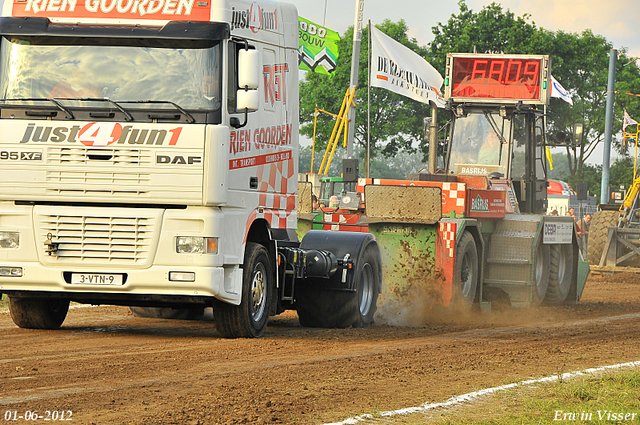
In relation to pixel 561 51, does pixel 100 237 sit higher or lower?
lower

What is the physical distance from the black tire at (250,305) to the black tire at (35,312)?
199 centimetres

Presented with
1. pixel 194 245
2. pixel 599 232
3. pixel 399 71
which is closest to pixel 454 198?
pixel 194 245

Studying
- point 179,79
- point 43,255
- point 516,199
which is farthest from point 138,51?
point 516,199

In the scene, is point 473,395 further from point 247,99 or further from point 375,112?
point 375,112

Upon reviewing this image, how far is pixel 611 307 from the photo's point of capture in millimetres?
16844

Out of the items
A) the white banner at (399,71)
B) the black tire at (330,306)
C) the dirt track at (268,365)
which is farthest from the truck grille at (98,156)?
the white banner at (399,71)

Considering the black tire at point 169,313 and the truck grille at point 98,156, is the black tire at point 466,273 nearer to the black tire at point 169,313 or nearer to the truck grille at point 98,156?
the black tire at point 169,313

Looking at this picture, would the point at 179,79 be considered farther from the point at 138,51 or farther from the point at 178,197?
the point at 178,197

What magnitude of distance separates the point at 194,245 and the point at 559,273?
10.1 meters

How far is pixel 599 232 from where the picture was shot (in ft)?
80.1

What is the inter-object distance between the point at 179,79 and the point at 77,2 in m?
1.34

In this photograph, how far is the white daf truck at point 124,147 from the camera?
30.0ft

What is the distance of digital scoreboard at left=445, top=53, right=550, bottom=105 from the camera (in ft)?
57.9

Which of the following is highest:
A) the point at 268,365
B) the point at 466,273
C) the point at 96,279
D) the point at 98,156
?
the point at 98,156
